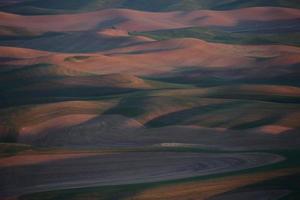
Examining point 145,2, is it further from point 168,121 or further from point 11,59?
point 168,121

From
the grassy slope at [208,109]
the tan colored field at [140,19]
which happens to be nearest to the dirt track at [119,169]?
the grassy slope at [208,109]

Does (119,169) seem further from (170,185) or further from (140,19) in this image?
(140,19)

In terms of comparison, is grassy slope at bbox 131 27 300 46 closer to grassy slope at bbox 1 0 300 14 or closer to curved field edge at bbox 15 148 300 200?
grassy slope at bbox 1 0 300 14

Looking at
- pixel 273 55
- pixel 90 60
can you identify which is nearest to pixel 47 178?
pixel 90 60

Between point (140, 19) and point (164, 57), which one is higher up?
point (140, 19)

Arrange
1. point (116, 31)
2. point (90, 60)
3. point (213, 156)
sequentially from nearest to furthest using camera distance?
point (213, 156), point (90, 60), point (116, 31)

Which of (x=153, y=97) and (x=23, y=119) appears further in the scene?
(x=153, y=97)

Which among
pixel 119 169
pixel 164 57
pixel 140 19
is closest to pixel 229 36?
pixel 164 57

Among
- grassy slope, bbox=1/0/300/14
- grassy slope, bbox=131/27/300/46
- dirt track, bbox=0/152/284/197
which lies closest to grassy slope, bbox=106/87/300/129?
dirt track, bbox=0/152/284/197
